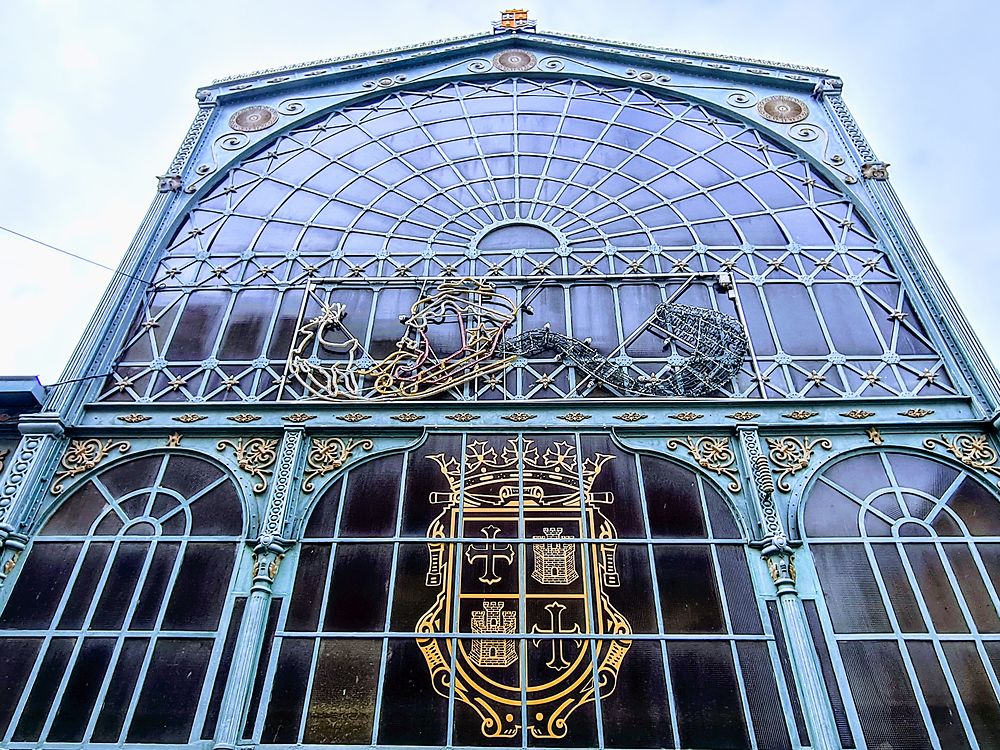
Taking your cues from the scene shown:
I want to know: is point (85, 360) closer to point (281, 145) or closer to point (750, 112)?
point (281, 145)

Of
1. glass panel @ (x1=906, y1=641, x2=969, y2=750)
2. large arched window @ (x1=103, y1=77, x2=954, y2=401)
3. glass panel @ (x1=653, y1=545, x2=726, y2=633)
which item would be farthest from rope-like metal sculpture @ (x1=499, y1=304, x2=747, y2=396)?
glass panel @ (x1=906, y1=641, x2=969, y2=750)

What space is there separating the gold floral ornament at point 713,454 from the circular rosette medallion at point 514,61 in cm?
946

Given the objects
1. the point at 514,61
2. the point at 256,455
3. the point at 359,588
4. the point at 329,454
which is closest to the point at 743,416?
the point at 359,588

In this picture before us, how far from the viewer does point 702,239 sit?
42.9ft

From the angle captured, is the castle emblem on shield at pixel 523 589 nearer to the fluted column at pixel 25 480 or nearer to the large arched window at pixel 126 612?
the large arched window at pixel 126 612

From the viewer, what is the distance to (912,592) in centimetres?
916

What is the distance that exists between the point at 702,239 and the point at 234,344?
7684 mm

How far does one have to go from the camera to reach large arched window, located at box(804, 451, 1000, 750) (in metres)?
8.30

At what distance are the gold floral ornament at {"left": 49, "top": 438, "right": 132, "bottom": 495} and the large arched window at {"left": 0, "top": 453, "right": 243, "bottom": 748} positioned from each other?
0.24m

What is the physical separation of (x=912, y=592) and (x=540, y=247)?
733 centimetres

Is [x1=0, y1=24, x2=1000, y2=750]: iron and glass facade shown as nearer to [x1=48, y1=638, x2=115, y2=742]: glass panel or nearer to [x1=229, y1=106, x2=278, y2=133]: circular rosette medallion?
[x1=48, y1=638, x2=115, y2=742]: glass panel

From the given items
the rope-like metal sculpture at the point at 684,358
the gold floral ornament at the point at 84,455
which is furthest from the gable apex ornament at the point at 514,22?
the gold floral ornament at the point at 84,455

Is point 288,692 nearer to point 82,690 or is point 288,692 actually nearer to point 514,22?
point 82,690

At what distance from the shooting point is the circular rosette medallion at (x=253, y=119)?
15477 mm
